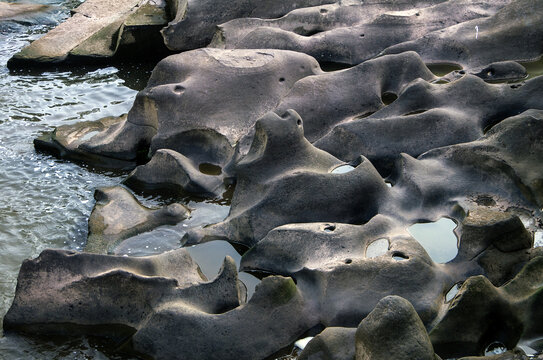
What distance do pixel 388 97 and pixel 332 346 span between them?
107 inches

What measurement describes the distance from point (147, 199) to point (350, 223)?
1284 mm

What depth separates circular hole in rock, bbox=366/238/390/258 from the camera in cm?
363

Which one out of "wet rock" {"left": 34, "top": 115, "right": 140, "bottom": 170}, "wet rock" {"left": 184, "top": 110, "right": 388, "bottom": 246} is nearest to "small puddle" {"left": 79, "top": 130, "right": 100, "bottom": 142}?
"wet rock" {"left": 34, "top": 115, "right": 140, "bottom": 170}

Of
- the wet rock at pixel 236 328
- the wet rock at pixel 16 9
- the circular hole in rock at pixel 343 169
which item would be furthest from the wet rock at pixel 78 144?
the wet rock at pixel 16 9

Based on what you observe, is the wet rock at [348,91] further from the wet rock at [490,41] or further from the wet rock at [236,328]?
the wet rock at [236,328]

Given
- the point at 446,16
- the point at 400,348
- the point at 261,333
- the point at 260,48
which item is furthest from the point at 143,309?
the point at 446,16

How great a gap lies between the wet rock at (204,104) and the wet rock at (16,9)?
3.23 metres

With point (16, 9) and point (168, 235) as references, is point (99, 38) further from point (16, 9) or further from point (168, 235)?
point (168, 235)

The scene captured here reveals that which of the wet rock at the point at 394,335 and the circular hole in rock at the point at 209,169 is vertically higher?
the wet rock at the point at 394,335

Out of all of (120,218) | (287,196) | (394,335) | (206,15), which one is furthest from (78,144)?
(394,335)

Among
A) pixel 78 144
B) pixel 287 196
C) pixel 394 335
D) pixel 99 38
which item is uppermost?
pixel 394 335

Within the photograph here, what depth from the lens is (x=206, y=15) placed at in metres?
6.69

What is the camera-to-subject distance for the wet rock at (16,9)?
8.06 meters

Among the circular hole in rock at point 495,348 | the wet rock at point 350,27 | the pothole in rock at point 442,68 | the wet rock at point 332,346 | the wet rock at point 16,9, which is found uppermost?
the wet rock at point 332,346
